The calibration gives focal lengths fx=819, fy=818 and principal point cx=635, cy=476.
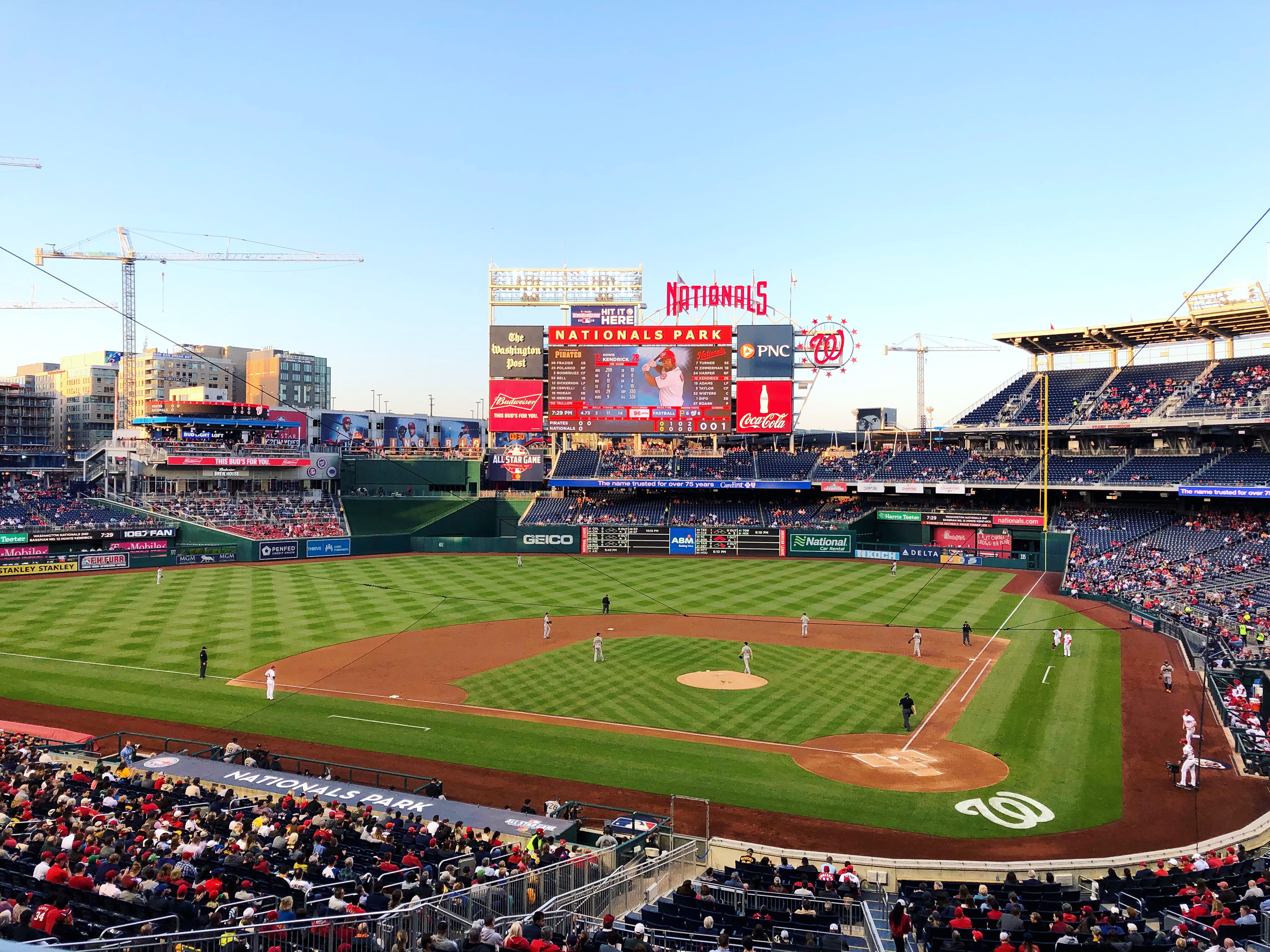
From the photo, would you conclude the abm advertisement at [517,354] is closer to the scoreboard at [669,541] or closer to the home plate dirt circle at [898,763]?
the scoreboard at [669,541]

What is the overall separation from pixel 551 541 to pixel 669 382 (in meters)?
15.1

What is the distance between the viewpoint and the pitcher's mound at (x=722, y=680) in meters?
26.3

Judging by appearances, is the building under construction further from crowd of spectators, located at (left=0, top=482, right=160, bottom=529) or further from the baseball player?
the baseball player

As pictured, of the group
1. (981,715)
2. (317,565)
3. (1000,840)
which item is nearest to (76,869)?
(1000,840)

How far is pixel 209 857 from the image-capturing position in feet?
36.4

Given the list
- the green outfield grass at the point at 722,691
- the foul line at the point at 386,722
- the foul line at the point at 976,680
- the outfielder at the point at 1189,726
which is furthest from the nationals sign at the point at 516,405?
the outfielder at the point at 1189,726

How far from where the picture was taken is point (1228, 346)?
179 ft

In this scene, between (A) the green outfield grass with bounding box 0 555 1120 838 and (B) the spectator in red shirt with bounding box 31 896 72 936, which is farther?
(A) the green outfield grass with bounding box 0 555 1120 838

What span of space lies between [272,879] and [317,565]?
46.5m

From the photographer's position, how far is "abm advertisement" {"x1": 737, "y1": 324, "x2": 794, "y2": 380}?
204 feet

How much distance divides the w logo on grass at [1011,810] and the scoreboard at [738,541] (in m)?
42.0

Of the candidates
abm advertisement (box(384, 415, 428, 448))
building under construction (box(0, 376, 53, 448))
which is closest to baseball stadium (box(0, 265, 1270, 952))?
abm advertisement (box(384, 415, 428, 448))

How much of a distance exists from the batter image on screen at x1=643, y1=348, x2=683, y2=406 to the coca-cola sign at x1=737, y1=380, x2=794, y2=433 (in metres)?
4.54

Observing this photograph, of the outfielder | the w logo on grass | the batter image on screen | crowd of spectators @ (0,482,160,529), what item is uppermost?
the batter image on screen
